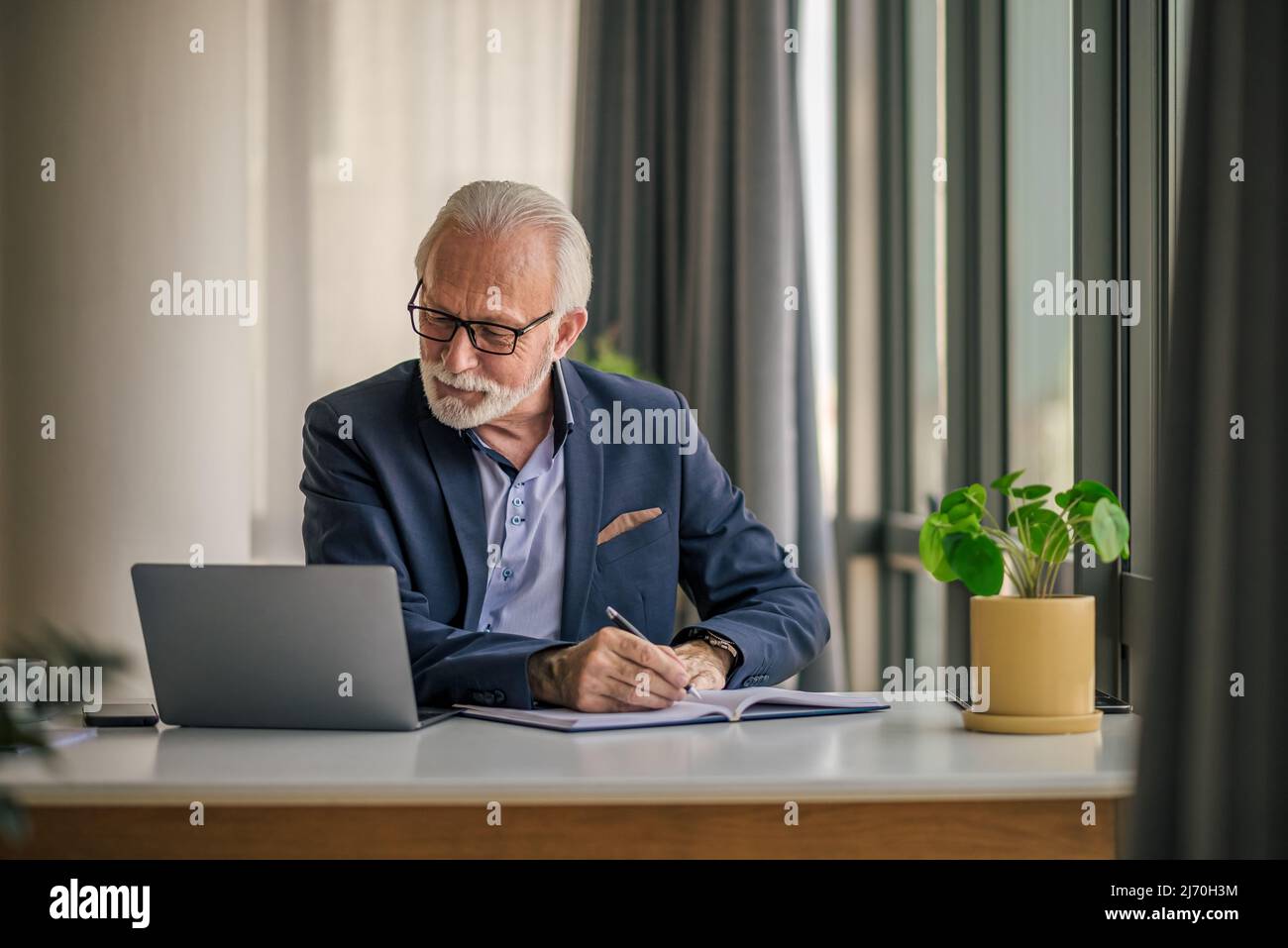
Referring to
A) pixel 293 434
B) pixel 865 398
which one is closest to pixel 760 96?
pixel 865 398

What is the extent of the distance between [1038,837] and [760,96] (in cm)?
306

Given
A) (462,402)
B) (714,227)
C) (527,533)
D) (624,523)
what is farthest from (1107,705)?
(714,227)

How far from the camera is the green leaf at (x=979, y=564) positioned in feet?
5.10

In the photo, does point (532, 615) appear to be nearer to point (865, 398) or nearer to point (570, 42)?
point (865, 398)

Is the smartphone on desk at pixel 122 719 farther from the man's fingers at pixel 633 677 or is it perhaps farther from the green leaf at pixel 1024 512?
the green leaf at pixel 1024 512

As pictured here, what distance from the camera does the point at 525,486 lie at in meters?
2.27

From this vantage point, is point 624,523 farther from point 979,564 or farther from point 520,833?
point 520,833

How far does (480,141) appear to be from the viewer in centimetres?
486

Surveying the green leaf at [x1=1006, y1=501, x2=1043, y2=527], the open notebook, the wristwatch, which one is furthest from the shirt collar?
the green leaf at [x1=1006, y1=501, x2=1043, y2=527]

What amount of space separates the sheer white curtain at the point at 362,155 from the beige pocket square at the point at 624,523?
2728 millimetres

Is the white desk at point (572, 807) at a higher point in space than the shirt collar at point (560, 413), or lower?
lower

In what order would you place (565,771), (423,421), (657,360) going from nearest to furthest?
(565,771) < (423,421) < (657,360)

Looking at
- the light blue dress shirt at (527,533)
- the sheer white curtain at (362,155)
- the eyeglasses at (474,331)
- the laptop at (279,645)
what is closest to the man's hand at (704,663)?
the light blue dress shirt at (527,533)

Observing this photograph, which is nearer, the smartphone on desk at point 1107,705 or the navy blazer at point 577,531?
the smartphone on desk at point 1107,705
